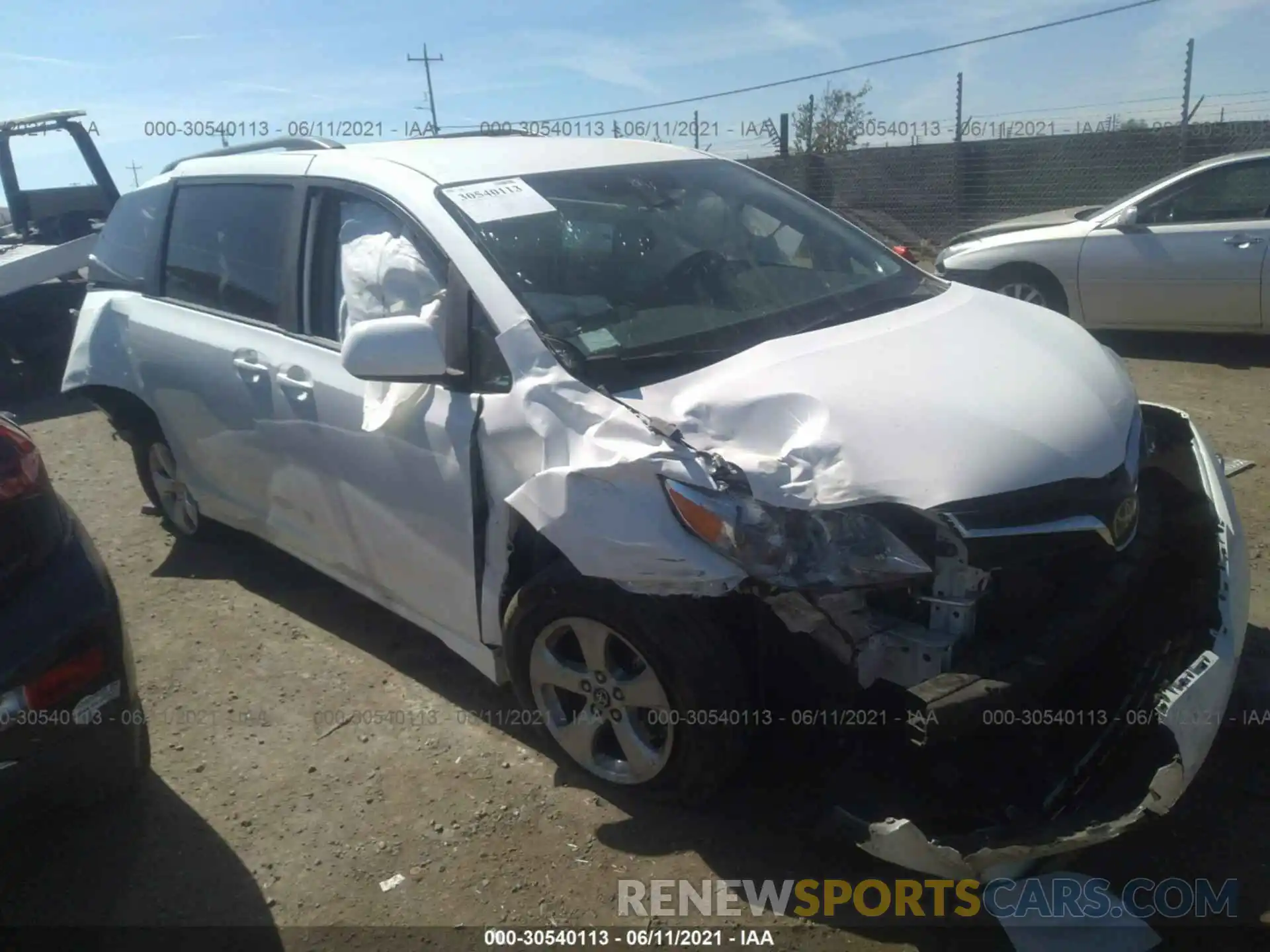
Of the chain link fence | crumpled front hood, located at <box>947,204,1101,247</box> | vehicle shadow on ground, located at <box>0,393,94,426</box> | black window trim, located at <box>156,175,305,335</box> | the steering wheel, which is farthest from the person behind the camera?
the chain link fence

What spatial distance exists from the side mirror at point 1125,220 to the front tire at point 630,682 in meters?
6.36

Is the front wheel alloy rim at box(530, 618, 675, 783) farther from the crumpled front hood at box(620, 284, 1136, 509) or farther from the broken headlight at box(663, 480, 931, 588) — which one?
the crumpled front hood at box(620, 284, 1136, 509)

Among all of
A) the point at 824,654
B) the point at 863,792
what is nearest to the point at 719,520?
the point at 824,654

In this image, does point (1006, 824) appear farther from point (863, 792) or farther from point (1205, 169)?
point (1205, 169)

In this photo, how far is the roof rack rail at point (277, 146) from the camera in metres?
3.98

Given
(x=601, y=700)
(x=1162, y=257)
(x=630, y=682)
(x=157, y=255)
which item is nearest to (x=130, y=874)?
(x=601, y=700)

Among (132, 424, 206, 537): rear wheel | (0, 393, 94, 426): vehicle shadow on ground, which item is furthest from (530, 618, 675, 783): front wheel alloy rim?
(0, 393, 94, 426): vehicle shadow on ground

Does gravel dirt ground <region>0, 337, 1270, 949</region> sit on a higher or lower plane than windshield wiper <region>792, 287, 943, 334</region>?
lower

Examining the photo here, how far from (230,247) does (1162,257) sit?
6.42 m

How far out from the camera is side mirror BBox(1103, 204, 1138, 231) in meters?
7.38

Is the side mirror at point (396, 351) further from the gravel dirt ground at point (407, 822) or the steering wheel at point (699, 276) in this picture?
the gravel dirt ground at point (407, 822)

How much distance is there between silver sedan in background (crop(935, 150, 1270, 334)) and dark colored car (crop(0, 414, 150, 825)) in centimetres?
711

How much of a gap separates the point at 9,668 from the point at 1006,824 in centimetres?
233

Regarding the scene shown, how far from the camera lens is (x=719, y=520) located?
2350 mm
